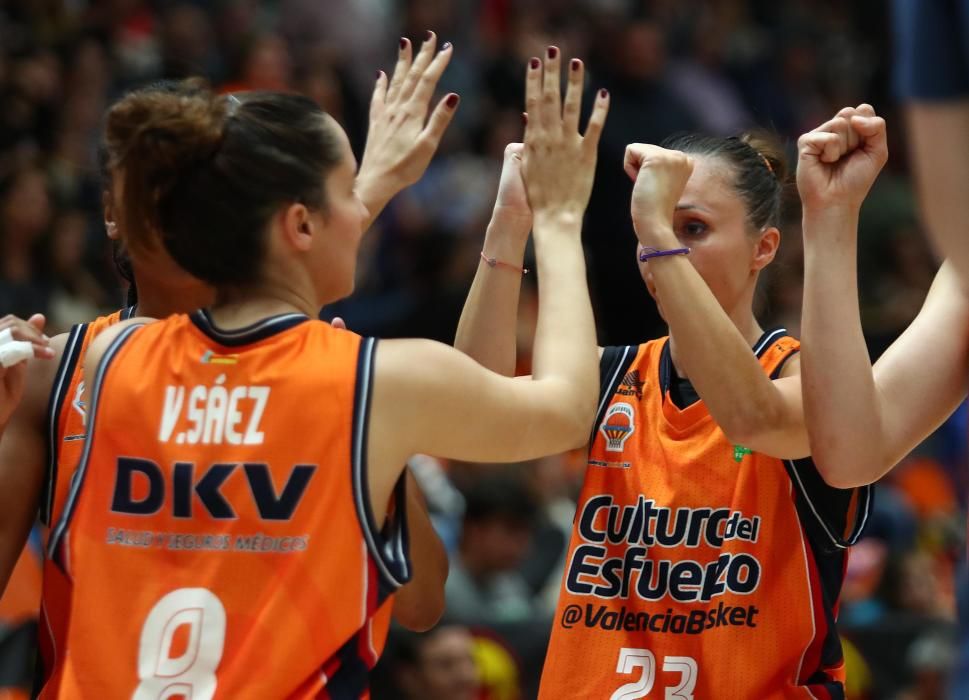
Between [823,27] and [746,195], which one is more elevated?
[746,195]

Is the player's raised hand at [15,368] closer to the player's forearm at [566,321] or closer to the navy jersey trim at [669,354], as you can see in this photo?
the player's forearm at [566,321]

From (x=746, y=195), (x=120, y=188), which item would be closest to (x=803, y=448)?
(x=746, y=195)

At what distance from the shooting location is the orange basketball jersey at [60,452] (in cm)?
268

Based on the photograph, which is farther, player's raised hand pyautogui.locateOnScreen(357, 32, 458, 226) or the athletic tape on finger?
player's raised hand pyautogui.locateOnScreen(357, 32, 458, 226)

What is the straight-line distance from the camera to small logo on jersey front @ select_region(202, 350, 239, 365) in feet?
8.13

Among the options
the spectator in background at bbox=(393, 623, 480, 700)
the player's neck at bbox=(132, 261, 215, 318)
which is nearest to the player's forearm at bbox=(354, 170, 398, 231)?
the player's neck at bbox=(132, 261, 215, 318)

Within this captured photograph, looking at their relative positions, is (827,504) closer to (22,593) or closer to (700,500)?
(700,500)

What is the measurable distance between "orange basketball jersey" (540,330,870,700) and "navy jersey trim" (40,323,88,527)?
1103 mm

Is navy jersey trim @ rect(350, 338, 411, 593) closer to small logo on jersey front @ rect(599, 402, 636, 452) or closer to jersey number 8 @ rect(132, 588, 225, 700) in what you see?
jersey number 8 @ rect(132, 588, 225, 700)

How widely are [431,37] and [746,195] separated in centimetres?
80

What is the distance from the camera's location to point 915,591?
7605 mm

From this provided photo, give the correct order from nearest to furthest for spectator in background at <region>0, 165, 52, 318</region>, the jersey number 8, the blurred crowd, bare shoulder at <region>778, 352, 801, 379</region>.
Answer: the jersey number 8 < bare shoulder at <region>778, 352, 801, 379</region> < the blurred crowd < spectator in background at <region>0, 165, 52, 318</region>

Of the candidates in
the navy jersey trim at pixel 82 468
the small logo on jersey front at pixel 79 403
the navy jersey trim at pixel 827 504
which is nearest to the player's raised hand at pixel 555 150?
the navy jersey trim at pixel 827 504

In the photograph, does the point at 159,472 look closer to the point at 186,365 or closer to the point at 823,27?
the point at 186,365
